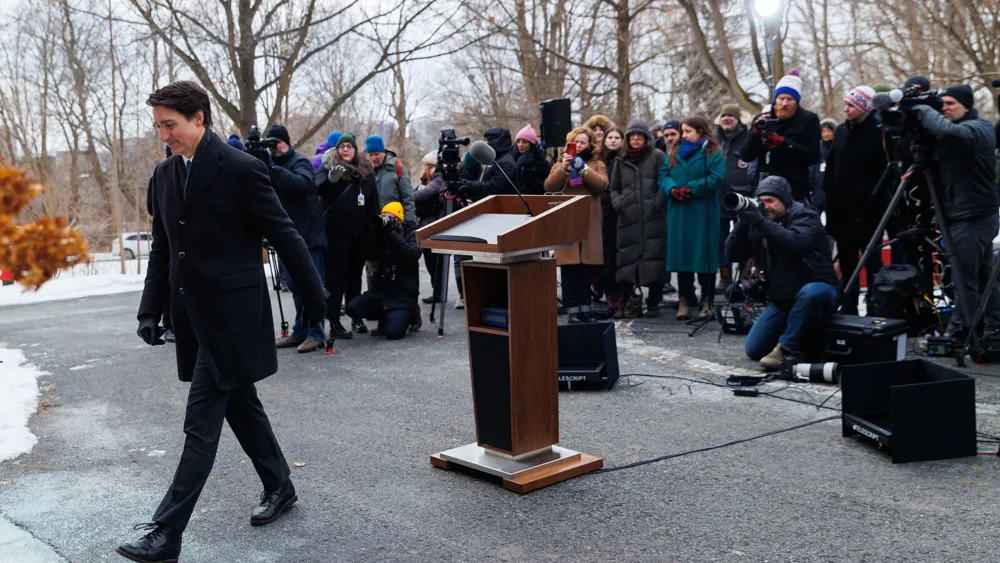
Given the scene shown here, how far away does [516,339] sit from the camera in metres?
4.75

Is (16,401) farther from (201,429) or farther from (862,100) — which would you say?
(862,100)

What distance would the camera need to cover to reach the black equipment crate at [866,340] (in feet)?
21.7

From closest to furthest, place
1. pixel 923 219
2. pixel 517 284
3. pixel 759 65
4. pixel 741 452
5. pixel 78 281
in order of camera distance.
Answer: pixel 517 284, pixel 741 452, pixel 923 219, pixel 78 281, pixel 759 65

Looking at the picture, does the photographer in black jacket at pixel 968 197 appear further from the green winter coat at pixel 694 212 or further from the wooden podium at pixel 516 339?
the wooden podium at pixel 516 339

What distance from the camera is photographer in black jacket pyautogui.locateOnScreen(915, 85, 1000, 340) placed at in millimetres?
7340

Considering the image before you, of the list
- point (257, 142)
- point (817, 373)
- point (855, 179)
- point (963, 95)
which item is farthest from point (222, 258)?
point (855, 179)

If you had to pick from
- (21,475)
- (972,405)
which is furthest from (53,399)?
(972,405)

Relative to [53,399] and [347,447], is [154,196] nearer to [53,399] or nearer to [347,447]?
[347,447]

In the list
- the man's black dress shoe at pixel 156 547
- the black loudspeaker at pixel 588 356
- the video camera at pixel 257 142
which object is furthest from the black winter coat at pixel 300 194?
the man's black dress shoe at pixel 156 547

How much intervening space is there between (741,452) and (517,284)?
1670mm

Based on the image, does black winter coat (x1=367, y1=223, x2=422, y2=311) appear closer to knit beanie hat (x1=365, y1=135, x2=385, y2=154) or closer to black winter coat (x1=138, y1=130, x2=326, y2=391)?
knit beanie hat (x1=365, y1=135, x2=385, y2=154)

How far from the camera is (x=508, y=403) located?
15.9 ft

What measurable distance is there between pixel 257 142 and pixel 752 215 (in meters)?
4.19

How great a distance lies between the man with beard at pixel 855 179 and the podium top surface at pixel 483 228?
15.2ft
